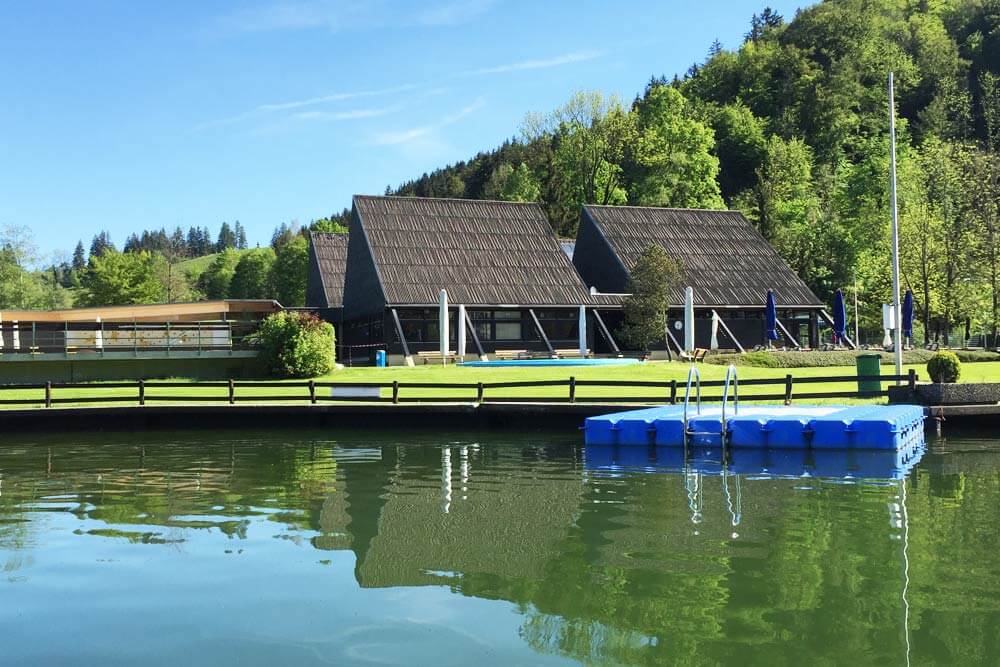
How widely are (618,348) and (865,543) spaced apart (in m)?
34.3

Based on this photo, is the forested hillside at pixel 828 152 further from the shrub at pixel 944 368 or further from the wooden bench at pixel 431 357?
the shrub at pixel 944 368

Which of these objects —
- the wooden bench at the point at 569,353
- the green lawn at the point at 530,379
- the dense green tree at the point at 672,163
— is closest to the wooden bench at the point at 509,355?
the wooden bench at the point at 569,353

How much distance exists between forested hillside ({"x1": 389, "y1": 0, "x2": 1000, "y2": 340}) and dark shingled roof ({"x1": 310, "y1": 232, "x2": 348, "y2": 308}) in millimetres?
20172

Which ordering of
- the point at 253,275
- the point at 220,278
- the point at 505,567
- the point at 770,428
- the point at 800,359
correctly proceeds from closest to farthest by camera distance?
1. the point at 505,567
2. the point at 770,428
3. the point at 800,359
4. the point at 253,275
5. the point at 220,278

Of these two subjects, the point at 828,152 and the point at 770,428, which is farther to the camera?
the point at 828,152

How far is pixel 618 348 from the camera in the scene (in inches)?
1743

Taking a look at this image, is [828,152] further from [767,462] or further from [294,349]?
[767,462]

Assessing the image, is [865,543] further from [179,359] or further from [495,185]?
[495,185]

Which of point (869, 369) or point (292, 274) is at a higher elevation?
point (292, 274)

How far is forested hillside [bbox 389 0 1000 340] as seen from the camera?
181 ft

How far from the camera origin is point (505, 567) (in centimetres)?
920

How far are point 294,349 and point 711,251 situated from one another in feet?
83.1

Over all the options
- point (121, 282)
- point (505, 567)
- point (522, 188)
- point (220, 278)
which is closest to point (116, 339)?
point (505, 567)

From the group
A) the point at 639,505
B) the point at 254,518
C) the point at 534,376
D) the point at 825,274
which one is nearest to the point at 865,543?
the point at 639,505
